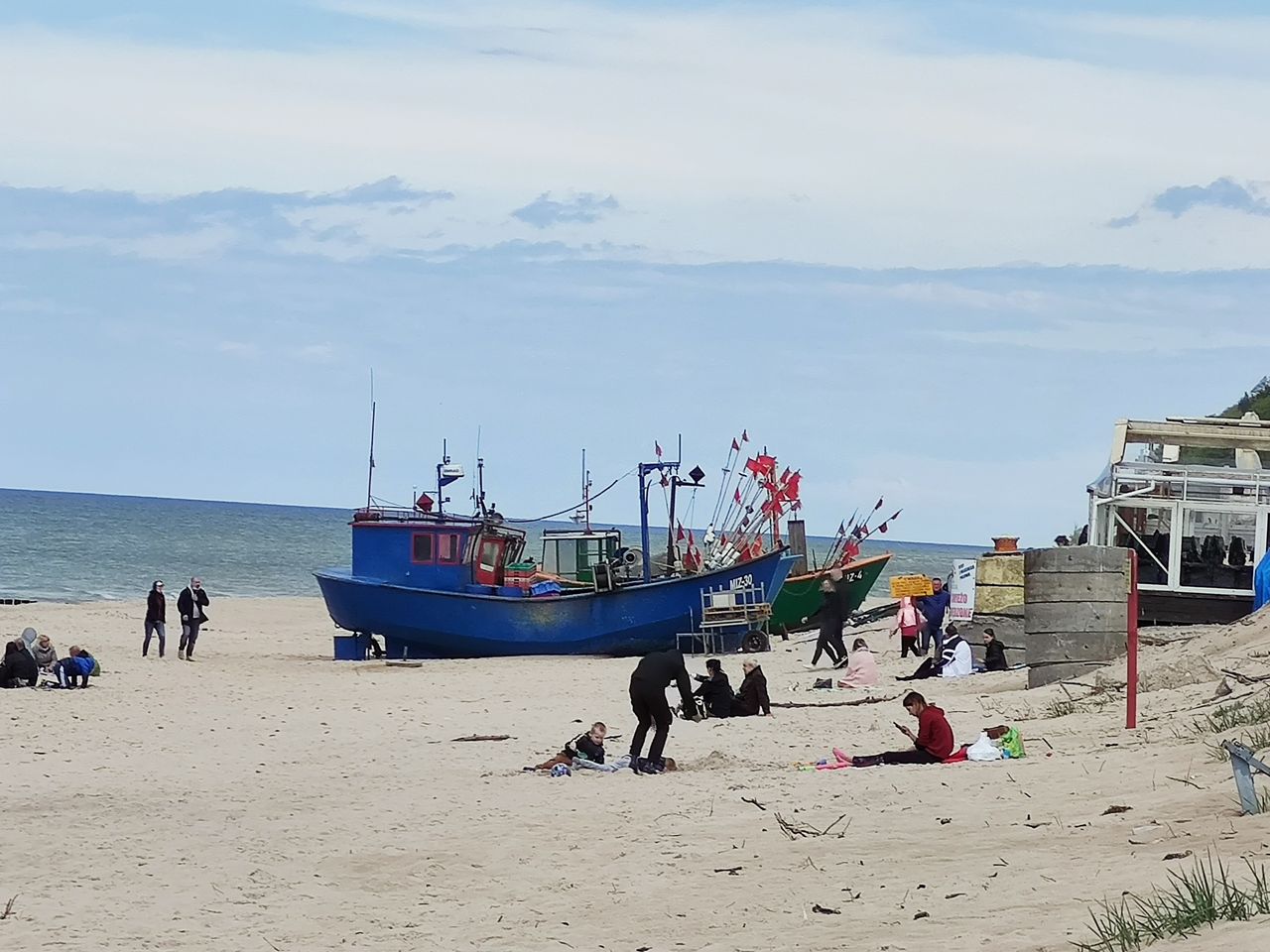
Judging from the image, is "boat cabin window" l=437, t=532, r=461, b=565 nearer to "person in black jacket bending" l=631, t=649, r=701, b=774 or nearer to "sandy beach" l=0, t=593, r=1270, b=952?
"sandy beach" l=0, t=593, r=1270, b=952

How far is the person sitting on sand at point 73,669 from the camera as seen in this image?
2147 cm

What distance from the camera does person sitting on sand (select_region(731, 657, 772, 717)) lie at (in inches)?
682

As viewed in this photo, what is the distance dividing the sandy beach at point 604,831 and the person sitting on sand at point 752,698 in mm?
244

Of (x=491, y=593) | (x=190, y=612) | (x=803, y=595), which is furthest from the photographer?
(x=803, y=595)

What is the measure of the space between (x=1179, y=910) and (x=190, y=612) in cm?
2323

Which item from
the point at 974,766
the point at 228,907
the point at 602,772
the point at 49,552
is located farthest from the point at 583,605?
the point at 49,552

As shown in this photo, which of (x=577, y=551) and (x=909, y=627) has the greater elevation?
(x=577, y=551)

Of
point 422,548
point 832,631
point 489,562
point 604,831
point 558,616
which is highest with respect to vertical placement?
point 422,548

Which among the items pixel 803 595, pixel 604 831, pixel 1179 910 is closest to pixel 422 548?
Answer: pixel 803 595

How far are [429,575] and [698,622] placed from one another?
15.0 ft

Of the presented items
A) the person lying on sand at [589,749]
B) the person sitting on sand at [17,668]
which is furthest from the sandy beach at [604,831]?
the person sitting on sand at [17,668]

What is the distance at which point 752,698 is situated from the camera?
17406 millimetres

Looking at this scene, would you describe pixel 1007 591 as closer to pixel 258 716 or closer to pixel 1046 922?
pixel 258 716

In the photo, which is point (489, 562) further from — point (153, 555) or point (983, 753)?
point (153, 555)
